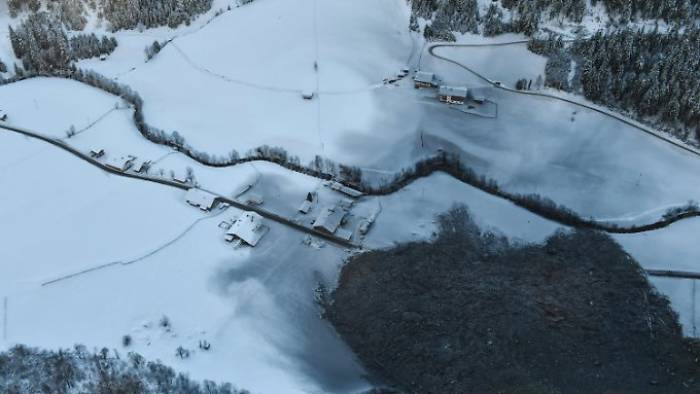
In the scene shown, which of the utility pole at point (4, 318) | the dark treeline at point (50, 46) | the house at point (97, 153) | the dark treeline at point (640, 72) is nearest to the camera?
the utility pole at point (4, 318)

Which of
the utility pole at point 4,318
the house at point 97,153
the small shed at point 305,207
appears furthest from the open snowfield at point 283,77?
the utility pole at point 4,318

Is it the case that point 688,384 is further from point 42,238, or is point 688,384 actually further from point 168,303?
point 42,238

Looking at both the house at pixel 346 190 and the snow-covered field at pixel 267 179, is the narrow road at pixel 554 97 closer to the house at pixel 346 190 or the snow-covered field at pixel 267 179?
the snow-covered field at pixel 267 179

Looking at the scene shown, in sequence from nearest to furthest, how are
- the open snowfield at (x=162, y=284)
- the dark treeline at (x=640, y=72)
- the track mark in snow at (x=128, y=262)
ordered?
the open snowfield at (x=162, y=284), the track mark in snow at (x=128, y=262), the dark treeline at (x=640, y=72)

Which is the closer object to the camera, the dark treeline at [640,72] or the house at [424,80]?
the dark treeline at [640,72]

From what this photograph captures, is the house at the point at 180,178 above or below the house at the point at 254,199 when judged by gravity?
above

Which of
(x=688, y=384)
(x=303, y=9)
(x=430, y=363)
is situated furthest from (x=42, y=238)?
(x=688, y=384)

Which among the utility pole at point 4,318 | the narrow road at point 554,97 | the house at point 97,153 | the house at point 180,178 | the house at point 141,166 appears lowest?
the utility pole at point 4,318

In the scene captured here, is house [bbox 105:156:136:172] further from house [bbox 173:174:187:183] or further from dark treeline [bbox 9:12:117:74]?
dark treeline [bbox 9:12:117:74]
